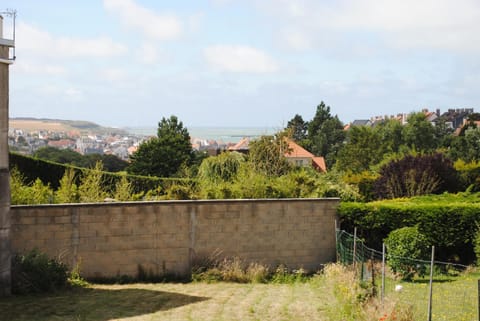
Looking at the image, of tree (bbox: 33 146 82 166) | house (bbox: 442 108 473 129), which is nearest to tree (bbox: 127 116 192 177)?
tree (bbox: 33 146 82 166)

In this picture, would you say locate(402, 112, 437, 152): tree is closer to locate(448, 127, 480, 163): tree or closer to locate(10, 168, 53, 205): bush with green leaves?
locate(448, 127, 480, 163): tree

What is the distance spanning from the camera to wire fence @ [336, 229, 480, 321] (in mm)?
10484

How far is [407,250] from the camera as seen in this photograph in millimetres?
15586

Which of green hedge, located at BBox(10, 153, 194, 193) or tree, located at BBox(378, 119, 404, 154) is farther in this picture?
tree, located at BBox(378, 119, 404, 154)

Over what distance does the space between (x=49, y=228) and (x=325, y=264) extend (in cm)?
769

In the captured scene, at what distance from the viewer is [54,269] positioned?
13.5m

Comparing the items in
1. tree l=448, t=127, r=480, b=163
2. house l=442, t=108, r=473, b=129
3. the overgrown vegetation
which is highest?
house l=442, t=108, r=473, b=129

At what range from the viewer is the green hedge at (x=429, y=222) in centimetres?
1680

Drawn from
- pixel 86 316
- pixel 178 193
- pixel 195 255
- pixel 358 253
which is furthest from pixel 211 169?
pixel 86 316

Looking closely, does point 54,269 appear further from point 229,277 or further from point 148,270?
point 229,277

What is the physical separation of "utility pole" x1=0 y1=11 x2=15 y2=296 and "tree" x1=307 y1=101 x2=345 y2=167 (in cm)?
8041

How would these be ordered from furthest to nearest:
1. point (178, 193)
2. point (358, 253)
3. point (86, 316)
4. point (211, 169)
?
point (211, 169)
point (178, 193)
point (358, 253)
point (86, 316)

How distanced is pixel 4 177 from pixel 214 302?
526 centimetres

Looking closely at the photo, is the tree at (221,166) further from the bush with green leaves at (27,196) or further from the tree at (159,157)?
the tree at (159,157)
